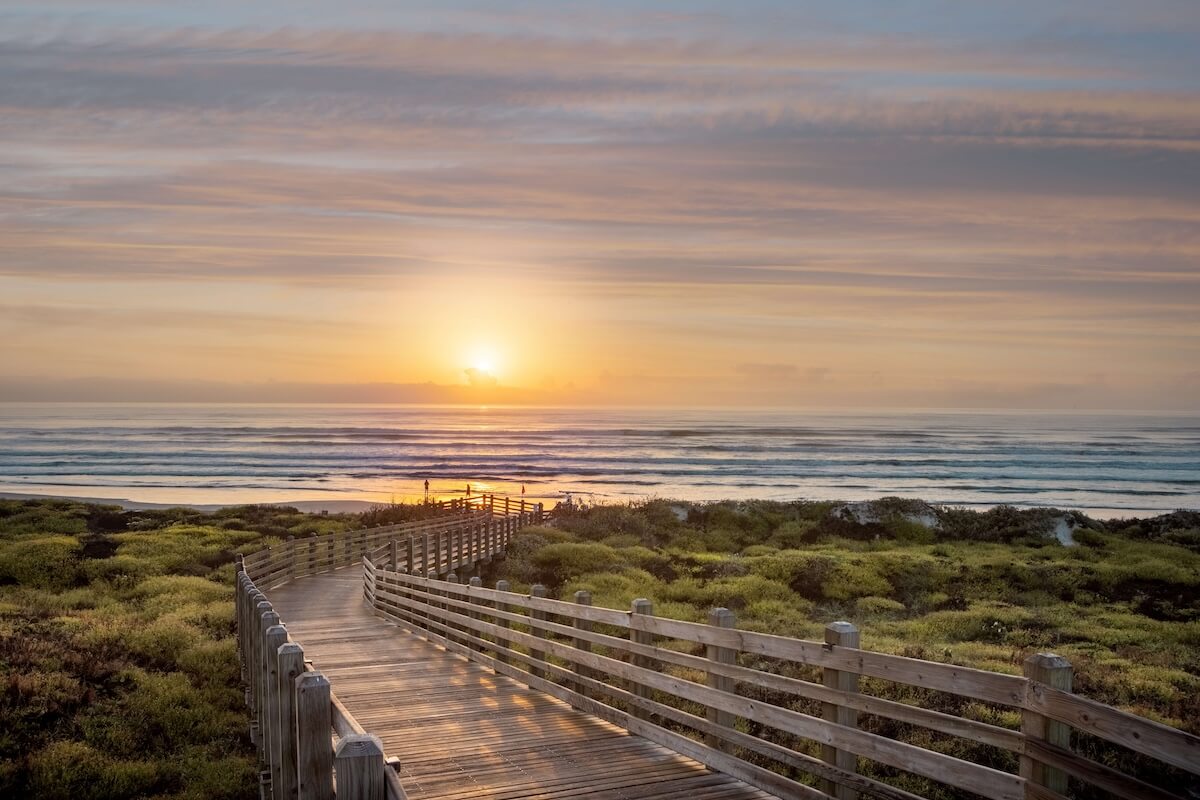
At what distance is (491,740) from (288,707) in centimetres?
427

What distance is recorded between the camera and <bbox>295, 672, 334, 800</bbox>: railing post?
4129mm

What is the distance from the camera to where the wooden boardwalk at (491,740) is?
7672 mm

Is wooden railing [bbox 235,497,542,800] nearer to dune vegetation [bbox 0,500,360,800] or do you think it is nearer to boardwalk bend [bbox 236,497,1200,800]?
boardwalk bend [bbox 236,497,1200,800]

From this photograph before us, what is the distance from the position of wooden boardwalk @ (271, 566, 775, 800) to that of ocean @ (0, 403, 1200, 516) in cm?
5767

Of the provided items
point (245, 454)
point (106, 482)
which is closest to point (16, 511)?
point (106, 482)

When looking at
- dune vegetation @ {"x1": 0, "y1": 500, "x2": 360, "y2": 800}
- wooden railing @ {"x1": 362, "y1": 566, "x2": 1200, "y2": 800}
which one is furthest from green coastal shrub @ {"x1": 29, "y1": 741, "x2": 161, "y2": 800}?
wooden railing @ {"x1": 362, "y1": 566, "x2": 1200, "y2": 800}

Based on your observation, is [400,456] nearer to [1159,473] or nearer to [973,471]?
[973,471]

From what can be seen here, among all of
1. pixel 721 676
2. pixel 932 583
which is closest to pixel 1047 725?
pixel 721 676

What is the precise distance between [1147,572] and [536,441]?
113552 millimetres

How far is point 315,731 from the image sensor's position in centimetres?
414

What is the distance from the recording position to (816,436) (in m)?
143

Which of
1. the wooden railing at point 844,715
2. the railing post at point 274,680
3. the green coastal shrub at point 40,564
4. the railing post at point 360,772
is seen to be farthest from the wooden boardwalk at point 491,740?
the green coastal shrub at point 40,564

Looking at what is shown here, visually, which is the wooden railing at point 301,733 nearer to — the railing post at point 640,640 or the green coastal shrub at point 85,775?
the green coastal shrub at point 85,775

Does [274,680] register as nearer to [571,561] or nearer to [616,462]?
[571,561]
